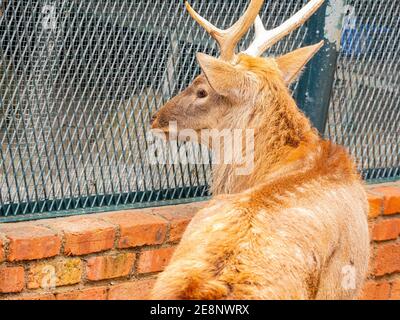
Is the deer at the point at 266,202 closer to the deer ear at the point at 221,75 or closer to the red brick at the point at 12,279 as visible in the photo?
the deer ear at the point at 221,75

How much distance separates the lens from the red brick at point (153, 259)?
5023mm

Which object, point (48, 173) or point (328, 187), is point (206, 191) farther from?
point (328, 187)

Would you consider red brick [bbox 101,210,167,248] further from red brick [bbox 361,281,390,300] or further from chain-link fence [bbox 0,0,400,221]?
red brick [bbox 361,281,390,300]

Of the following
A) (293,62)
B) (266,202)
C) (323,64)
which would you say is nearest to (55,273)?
(266,202)

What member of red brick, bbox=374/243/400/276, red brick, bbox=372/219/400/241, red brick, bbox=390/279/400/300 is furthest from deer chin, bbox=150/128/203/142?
red brick, bbox=390/279/400/300

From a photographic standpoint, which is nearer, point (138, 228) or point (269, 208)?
point (269, 208)

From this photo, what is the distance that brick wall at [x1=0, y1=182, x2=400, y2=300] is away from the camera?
15.1ft

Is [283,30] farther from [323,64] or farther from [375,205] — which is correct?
[375,205]

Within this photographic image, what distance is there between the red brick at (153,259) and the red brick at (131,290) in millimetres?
67

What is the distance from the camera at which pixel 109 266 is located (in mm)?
4887

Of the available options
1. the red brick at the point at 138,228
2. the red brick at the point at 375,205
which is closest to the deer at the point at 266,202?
the red brick at the point at 138,228

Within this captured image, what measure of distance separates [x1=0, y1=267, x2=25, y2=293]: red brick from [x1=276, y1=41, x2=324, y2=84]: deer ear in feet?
5.75

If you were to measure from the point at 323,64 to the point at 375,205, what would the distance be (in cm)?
99
